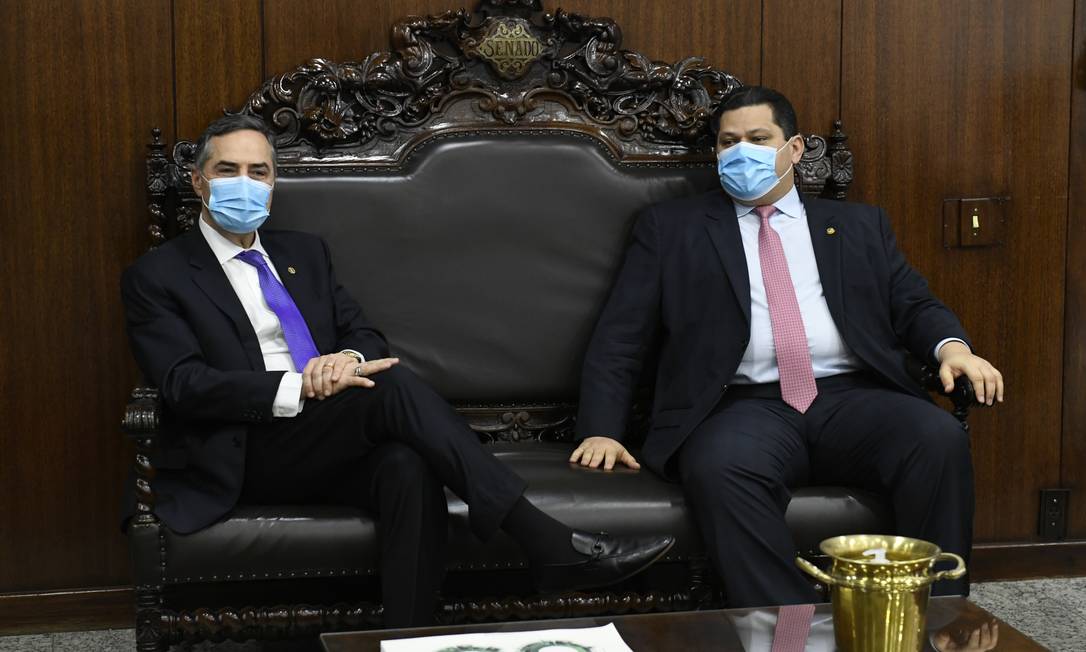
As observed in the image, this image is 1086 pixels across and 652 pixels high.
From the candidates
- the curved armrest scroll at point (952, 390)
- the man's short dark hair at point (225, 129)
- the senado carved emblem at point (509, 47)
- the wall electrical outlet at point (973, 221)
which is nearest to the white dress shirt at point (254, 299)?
the man's short dark hair at point (225, 129)

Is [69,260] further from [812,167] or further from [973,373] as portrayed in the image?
[973,373]

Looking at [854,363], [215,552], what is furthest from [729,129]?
[215,552]

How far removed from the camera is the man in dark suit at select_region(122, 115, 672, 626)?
2596mm

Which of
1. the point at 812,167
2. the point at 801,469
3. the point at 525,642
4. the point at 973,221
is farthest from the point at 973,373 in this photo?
the point at 525,642

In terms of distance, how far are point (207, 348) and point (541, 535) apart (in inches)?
32.8

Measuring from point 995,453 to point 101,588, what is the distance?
96.0 inches

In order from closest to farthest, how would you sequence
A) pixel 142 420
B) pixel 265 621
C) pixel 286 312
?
pixel 142 420, pixel 265 621, pixel 286 312

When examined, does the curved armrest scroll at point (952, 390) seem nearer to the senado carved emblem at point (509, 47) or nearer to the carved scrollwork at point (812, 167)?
the carved scrollwork at point (812, 167)

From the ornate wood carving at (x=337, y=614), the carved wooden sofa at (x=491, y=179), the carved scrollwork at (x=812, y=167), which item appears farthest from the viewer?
the carved scrollwork at (x=812, y=167)

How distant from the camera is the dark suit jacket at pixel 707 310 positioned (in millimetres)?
3027

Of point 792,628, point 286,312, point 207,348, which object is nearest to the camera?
point 792,628

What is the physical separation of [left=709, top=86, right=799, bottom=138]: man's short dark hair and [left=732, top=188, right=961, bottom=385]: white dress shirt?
171 mm

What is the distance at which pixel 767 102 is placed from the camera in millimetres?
3162

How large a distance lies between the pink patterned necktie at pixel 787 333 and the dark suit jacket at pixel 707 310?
6 cm
